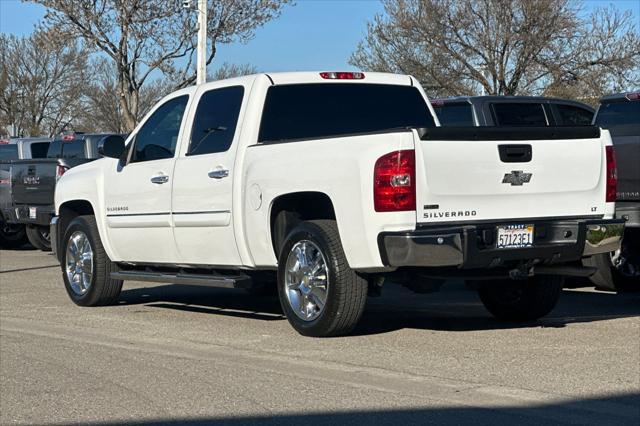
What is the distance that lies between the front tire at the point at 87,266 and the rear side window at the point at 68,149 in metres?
8.64

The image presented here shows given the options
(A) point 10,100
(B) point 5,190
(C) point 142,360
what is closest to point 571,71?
(B) point 5,190

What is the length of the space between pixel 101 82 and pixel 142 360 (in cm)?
6168

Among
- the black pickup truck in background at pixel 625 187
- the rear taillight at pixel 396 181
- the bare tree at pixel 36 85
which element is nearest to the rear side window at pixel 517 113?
the black pickup truck in background at pixel 625 187

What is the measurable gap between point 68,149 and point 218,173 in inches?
Result: 461

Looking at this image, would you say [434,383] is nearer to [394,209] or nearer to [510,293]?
[394,209]

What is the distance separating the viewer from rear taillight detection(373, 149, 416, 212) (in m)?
7.39

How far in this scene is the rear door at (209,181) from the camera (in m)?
8.93

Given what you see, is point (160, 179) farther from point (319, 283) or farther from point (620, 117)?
point (620, 117)

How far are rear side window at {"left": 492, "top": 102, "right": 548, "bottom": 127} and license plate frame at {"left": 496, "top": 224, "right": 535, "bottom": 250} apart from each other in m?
4.87

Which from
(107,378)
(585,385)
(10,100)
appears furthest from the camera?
(10,100)

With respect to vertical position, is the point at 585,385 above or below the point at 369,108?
below

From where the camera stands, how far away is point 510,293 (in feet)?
30.6

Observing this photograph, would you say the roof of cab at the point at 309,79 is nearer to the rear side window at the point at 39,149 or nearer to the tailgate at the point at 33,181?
the tailgate at the point at 33,181

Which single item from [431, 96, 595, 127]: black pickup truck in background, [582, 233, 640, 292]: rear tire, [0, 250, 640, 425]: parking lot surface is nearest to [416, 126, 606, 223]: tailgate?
[0, 250, 640, 425]: parking lot surface
